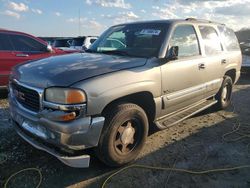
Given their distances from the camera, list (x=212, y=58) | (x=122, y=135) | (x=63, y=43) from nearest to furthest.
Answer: (x=122, y=135) < (x=212, y=58) < (x=63, y=43)

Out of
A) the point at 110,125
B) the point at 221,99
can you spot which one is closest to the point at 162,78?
the point at 110,125

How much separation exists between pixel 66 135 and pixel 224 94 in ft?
14.7

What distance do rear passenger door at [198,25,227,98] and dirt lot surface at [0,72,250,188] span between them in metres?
0.77

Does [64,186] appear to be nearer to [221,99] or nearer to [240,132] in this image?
[240,132]

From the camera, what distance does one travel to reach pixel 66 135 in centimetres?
327

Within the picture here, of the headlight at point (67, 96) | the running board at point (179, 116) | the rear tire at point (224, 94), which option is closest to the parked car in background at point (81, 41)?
the rear tire at point (224, 94)

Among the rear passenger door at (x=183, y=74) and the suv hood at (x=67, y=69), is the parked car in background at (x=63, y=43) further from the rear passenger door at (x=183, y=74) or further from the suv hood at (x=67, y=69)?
the suv hood at (x=67, y=69)

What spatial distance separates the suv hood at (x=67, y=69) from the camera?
3.41 m

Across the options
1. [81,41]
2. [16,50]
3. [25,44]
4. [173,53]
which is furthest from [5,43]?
[81,41]

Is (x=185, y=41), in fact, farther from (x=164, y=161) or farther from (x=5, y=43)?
(x=5, y=43)

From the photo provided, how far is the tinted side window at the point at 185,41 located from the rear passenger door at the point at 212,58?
276mm

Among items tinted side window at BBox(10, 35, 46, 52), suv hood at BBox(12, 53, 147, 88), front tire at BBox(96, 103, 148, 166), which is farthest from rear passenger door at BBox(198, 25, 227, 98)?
tinted side window at BBox(10, 35, 46, 52)

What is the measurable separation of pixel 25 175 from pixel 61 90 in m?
1.21

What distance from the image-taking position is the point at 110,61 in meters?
4.06
